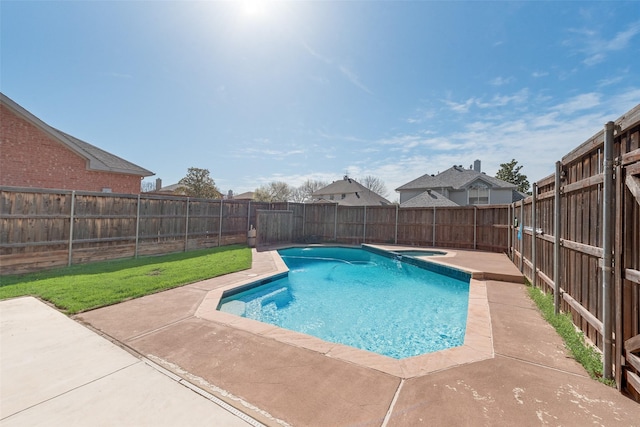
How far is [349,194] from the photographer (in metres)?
32.5

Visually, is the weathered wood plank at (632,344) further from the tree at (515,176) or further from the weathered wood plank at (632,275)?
the tree at (515,176)

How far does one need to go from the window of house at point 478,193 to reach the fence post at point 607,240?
904 inches

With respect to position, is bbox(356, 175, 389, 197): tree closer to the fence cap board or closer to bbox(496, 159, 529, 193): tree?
bbox(496, 159, 529, 193): tree

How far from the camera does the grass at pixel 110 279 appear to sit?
4535 mm

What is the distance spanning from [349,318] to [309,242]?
939 cm

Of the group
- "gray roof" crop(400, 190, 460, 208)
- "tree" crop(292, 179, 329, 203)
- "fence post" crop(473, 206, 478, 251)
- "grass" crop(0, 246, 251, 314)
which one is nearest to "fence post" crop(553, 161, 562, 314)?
"grass" crop(0, 246, 251, 314)

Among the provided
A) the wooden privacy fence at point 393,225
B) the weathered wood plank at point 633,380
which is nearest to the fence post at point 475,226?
the wooden privacy fence at point 393,225

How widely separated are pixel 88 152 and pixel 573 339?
15264mm

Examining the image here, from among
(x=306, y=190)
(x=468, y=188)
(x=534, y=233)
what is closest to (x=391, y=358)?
(x=534, y=233)

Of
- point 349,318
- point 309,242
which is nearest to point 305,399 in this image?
point 349,318

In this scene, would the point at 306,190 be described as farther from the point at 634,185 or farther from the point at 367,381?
the point at 634,185

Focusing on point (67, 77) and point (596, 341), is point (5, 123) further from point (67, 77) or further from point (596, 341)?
point (596, 341)

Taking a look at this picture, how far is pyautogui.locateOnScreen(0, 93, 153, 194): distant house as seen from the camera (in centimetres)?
916

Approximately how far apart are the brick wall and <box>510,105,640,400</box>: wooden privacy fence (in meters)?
14.5
